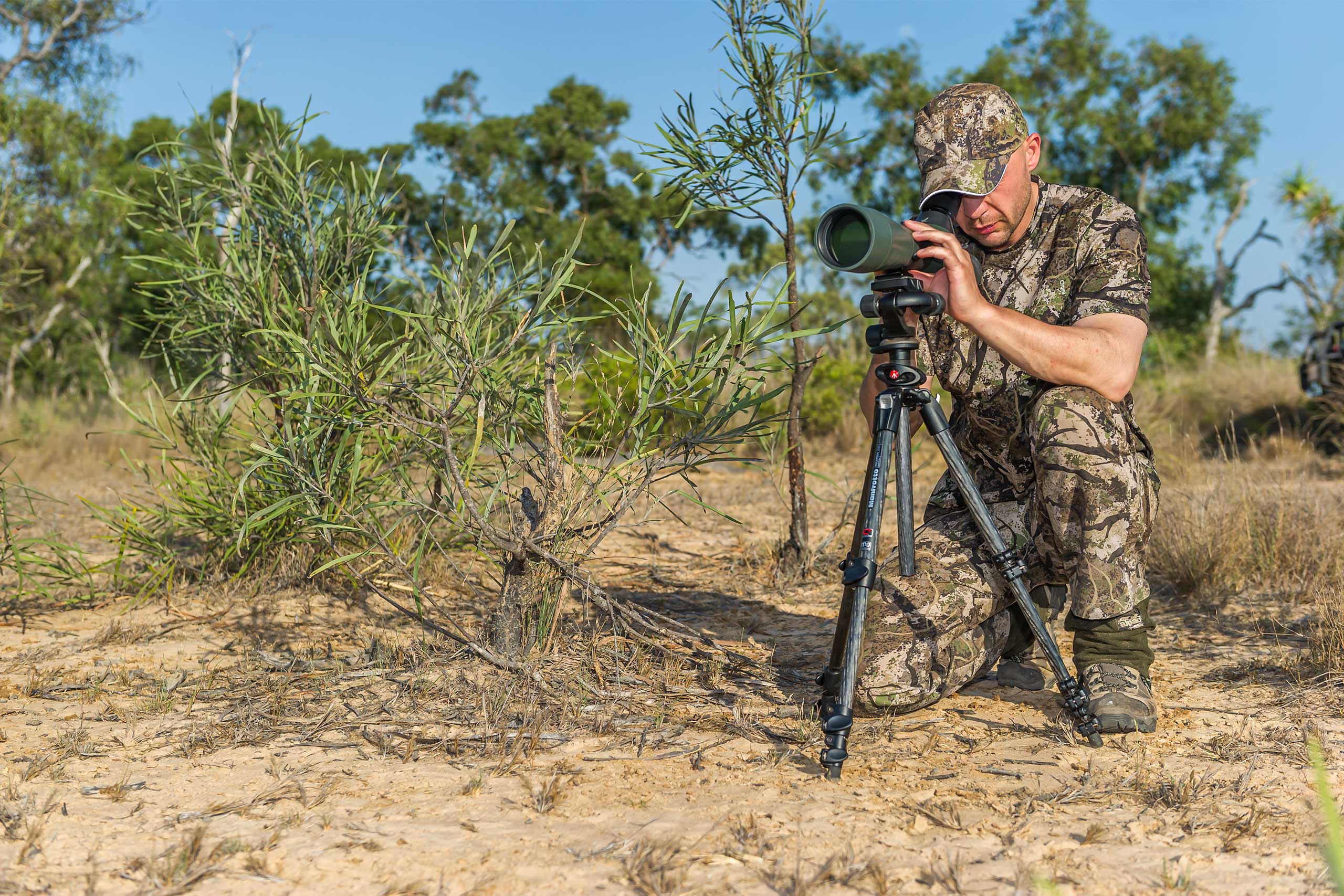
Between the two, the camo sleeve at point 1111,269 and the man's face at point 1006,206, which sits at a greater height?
the man's face at point 1006,206

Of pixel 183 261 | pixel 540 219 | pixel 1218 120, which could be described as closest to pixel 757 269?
pixel 540 219

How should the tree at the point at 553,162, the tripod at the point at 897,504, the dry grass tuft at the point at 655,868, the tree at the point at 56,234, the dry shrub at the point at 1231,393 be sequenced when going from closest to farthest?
the dry grass tuft at the point at 655,868, the tripod at the point at 897,504, the dry shrub at the point at 1231,393, the tree at the point at 56,234, the tree at the point at 553,162

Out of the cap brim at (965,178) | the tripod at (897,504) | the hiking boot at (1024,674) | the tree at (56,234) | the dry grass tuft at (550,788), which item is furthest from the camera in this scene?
the tree at (56,234)

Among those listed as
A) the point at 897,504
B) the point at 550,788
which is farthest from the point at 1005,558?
the point at 550,788

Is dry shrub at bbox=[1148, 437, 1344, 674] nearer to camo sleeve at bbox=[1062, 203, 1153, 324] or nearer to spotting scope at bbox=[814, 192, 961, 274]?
camo sleeve at bbox=[1062, 203, 1153, 324]

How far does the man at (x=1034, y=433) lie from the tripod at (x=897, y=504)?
15 centimetres

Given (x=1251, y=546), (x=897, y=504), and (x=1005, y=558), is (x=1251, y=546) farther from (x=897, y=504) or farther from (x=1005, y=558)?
(x=897, y=504)

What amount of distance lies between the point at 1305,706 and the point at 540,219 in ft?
84.9

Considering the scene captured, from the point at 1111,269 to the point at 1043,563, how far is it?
2.59 ft

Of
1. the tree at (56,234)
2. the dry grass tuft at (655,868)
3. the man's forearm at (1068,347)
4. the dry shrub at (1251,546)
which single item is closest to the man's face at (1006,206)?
the man's forearm at (1068,347)

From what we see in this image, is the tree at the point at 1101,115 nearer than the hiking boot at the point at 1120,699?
No

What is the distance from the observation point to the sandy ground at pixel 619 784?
1.65 metres

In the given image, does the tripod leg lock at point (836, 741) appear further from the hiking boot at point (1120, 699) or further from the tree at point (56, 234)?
the tree at point (56, 234)

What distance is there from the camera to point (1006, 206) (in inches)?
102
